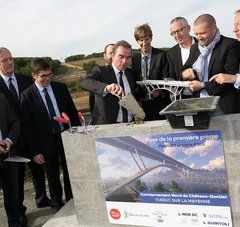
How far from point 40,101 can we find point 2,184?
1.16m

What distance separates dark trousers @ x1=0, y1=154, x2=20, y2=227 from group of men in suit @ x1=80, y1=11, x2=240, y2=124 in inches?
47.7

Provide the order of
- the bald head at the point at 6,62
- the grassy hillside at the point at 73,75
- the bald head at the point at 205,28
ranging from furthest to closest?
1. the grassy hillside at the point at 73,75
2. the bald head at the point at 6,62
3. the bald head at the point at 205,28

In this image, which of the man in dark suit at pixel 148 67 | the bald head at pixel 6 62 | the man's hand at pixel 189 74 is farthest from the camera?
the bald head at pixel 6 62

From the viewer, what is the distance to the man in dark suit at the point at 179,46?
462 centimetres

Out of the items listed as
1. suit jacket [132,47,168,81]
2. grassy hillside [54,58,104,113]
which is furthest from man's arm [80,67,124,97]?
grassy hillside [54,58,104,113]

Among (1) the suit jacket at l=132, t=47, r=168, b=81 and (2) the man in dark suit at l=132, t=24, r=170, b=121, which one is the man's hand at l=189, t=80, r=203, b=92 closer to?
(2) the man in dark suit at l=132, t=24, r=170, b=121

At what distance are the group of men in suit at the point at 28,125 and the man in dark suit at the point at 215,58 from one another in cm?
187

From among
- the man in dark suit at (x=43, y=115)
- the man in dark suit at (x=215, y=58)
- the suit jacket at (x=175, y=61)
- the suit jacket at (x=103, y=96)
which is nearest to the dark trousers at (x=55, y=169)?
the man in dark suit at (x=43, y=115)

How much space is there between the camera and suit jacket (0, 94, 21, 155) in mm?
4391

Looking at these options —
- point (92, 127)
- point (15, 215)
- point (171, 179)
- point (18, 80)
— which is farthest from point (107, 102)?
point (15, 215)

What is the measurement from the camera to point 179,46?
476 cm

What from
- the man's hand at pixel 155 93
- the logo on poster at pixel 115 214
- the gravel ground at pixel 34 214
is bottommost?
the gravel ground at pixel 34 214

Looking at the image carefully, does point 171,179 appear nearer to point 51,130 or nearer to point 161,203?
point 161,203

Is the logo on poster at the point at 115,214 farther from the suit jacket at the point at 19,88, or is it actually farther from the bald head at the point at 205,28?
the bald head at the point at 205,28
